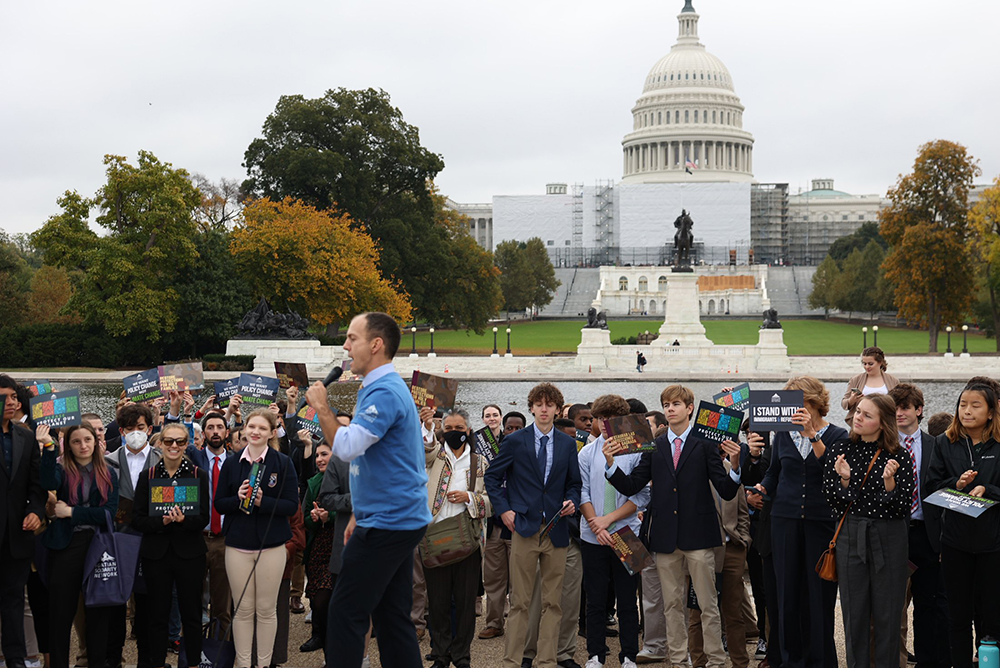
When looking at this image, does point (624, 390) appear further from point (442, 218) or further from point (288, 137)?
point (442, 218)

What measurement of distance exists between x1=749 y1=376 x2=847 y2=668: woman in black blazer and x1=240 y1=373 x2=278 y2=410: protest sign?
3.76 metres

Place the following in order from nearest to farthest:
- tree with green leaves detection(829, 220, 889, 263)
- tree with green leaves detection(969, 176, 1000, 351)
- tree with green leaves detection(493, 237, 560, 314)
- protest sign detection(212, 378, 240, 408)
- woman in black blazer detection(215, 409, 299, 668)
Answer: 1. woman in black blazer detection(215, 409, 299, 668)
2. protest sign detection(212, 378, 240, 408)
3. tree with green leaves detection(969, 176, 1000, 351)
4. tree with green leaves detection(493, 237, 560, 314)
5. tree with green leaves detection(829, 220, 889, 263)

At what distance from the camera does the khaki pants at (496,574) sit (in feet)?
23.1

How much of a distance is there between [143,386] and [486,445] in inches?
116

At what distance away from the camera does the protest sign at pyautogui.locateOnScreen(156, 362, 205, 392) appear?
26.3 feet

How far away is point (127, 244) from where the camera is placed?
120 ft

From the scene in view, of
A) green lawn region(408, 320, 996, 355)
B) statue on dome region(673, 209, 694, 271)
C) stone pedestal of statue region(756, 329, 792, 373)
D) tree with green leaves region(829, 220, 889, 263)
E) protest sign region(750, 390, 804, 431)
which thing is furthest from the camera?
tree with green leaves region(829, 220, 889, 263)

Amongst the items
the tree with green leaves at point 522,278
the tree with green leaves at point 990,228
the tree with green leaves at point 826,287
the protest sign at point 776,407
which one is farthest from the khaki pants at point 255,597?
the tree with green leaves at point 826,287

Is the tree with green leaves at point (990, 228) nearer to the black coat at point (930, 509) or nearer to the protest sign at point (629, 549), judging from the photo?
the black coat at point (930, 509)

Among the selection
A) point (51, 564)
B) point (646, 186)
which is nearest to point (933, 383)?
point (51, 564)

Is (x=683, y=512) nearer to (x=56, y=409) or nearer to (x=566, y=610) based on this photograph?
(x=566, y=610)

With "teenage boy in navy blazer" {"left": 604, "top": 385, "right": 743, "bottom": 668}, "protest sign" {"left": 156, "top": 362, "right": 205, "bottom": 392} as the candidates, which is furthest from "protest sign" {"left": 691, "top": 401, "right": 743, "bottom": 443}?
"protest sign" {"left": 156, "top": 362, "right": 205, "bottom": 392}

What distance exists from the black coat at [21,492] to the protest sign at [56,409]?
151 millimetres

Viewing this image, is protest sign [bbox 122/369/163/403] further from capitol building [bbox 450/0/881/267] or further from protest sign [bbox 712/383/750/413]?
capitol building [bbox 450/0/881/267]
